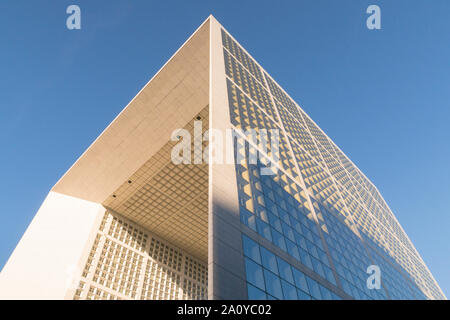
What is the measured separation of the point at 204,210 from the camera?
36.2 meters

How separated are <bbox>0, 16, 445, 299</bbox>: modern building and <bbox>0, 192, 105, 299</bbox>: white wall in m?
0.10

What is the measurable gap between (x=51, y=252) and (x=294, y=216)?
23189 millimetres

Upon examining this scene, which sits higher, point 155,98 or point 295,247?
point 155,98

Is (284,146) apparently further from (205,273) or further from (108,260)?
(205,273)

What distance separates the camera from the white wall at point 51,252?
2738 cm

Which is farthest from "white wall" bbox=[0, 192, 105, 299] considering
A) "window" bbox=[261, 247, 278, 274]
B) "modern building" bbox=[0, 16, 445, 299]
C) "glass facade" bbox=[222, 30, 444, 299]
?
"window" bbox=[261, 247, 278, 274]

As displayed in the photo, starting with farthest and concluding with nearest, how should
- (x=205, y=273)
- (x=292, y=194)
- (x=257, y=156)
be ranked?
1. (x=205, y=273)
2. (x=292, y=194)
3. (x=257, y=156)

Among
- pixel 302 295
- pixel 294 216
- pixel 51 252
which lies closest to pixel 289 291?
pixel 302 295

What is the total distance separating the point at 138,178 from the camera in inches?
1331

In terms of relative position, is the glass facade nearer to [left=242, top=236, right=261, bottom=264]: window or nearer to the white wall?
[left=242, top=236, right=261, bottom=264]: window

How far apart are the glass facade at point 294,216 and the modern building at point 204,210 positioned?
11 centimetres

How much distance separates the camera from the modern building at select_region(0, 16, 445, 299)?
52.6 feet
